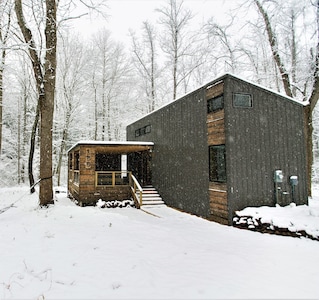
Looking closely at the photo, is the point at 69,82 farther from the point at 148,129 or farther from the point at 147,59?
the point at 148,129

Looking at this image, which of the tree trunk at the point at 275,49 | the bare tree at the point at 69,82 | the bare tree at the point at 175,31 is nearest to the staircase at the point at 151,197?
the tree trunk at the point at 275,49

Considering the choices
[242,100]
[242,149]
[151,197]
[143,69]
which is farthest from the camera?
[143,69]

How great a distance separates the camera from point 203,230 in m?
7.35

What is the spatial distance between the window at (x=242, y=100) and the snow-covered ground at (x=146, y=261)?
352 centimetres

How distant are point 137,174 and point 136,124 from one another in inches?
130

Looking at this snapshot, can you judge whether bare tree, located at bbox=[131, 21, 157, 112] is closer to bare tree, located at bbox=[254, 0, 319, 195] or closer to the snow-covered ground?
bare tree, located at bbox=[254, 0, 319, 195]

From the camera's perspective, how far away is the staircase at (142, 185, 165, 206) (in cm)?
1215

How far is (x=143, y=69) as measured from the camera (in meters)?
21.6

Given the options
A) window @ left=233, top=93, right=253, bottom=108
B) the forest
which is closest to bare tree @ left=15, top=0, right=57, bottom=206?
the forest

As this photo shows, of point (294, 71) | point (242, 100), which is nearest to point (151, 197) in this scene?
point (242, 100)

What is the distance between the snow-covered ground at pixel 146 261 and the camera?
3.58m

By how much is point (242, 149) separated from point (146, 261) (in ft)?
16.5

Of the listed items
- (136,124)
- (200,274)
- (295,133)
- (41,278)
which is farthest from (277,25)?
(41,278)

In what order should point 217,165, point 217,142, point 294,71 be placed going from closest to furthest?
point 217,142 → point 217,165 → point 294,71
